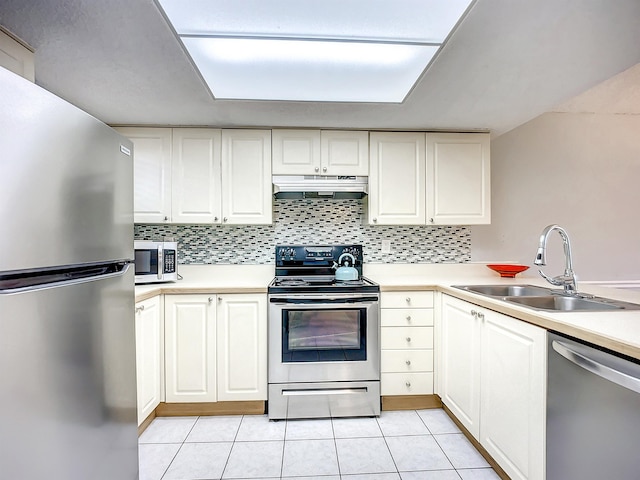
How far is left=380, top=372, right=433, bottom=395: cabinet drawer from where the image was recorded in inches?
87.4

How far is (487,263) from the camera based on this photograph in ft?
9.45

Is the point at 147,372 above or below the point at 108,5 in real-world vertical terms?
below

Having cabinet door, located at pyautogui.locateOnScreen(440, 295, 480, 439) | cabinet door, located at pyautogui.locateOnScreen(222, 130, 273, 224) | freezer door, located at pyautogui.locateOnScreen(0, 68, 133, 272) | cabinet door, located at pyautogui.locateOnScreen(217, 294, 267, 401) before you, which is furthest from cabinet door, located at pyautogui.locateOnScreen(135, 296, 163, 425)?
cabinet door, located at pyautogui.locateOnScreen(440, 295, 480, 439)

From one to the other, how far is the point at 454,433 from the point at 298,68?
2.27 metres

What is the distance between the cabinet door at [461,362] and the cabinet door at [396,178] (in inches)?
30.0

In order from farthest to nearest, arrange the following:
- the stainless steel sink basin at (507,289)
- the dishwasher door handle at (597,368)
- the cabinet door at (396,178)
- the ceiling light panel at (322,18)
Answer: the cabinet door at (396,178) → the stainless steel sink basin at (507,289) → the ceiling light panel at (322,18) → the dishwasher door handle at (597,368)

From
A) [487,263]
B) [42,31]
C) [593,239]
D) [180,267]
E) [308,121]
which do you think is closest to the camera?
[42,31]

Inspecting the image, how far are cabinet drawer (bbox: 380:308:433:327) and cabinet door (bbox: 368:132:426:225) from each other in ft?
2.32

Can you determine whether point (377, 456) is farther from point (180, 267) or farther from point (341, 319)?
point (180, 267)

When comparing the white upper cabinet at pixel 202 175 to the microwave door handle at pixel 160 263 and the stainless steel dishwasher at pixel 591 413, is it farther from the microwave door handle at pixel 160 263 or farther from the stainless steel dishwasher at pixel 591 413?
the stainless steel dishwasher at pixel 591 413

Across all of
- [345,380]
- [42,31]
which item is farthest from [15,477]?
[345,380]

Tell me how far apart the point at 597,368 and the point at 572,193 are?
276 cm

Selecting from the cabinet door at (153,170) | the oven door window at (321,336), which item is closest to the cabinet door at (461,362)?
the oven door window at (321,336)

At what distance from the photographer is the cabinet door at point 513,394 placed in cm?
127
